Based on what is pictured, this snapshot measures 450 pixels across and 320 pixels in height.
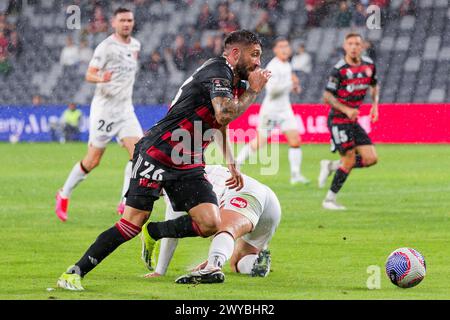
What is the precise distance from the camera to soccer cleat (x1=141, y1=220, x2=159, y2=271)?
8.23 meters

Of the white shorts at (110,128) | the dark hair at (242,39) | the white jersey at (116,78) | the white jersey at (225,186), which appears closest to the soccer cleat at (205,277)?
the white jersey at (225,186)

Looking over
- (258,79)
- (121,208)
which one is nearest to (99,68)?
(121,208)

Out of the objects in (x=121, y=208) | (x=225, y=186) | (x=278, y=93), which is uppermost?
(x=225, y=186)

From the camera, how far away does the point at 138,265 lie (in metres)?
8.92

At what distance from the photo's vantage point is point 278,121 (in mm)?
18328

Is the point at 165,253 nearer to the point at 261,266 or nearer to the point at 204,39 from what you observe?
the point at 261,266

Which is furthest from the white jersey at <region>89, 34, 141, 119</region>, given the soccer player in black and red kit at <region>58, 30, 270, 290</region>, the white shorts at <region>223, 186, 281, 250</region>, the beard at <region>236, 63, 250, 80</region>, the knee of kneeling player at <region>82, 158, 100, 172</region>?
the beard at <region>236, 63, 250, 80</region>

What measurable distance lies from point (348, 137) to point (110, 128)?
3.21 metres

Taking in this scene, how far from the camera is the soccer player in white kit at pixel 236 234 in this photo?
7.72 metres

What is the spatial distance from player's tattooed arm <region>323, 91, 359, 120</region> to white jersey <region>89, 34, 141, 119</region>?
264cm

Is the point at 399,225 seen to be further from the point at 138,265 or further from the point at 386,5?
the point at 386,5
